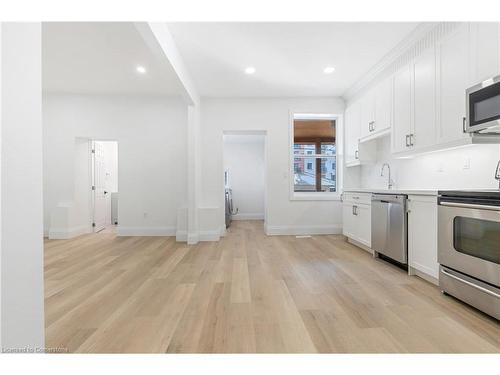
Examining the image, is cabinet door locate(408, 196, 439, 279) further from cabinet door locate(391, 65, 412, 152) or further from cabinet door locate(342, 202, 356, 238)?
cabinet door locate(342, 202, 356, 238)

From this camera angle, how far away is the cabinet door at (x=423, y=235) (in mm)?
2445

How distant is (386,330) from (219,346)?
1057 mm

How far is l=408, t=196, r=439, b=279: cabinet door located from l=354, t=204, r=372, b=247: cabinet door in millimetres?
829

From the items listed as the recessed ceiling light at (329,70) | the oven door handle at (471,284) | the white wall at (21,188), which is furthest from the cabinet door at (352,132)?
the white wall at (21,188)

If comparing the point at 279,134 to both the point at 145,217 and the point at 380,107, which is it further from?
the point at 145,217

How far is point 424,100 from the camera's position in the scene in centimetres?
290

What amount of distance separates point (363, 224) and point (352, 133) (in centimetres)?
187

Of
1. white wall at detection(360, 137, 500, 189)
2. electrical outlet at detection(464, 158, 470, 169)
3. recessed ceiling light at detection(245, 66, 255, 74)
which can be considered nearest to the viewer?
white wall at detection(360, 137, 500, 189)

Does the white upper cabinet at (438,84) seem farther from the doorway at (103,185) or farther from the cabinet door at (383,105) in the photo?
the doorway at (103,185)

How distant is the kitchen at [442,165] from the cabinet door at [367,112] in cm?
3

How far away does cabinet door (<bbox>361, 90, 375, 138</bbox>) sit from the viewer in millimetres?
4070

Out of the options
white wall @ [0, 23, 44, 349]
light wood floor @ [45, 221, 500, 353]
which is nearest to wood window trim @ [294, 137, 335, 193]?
light wood floor @ [45, 221, 500, 353]
